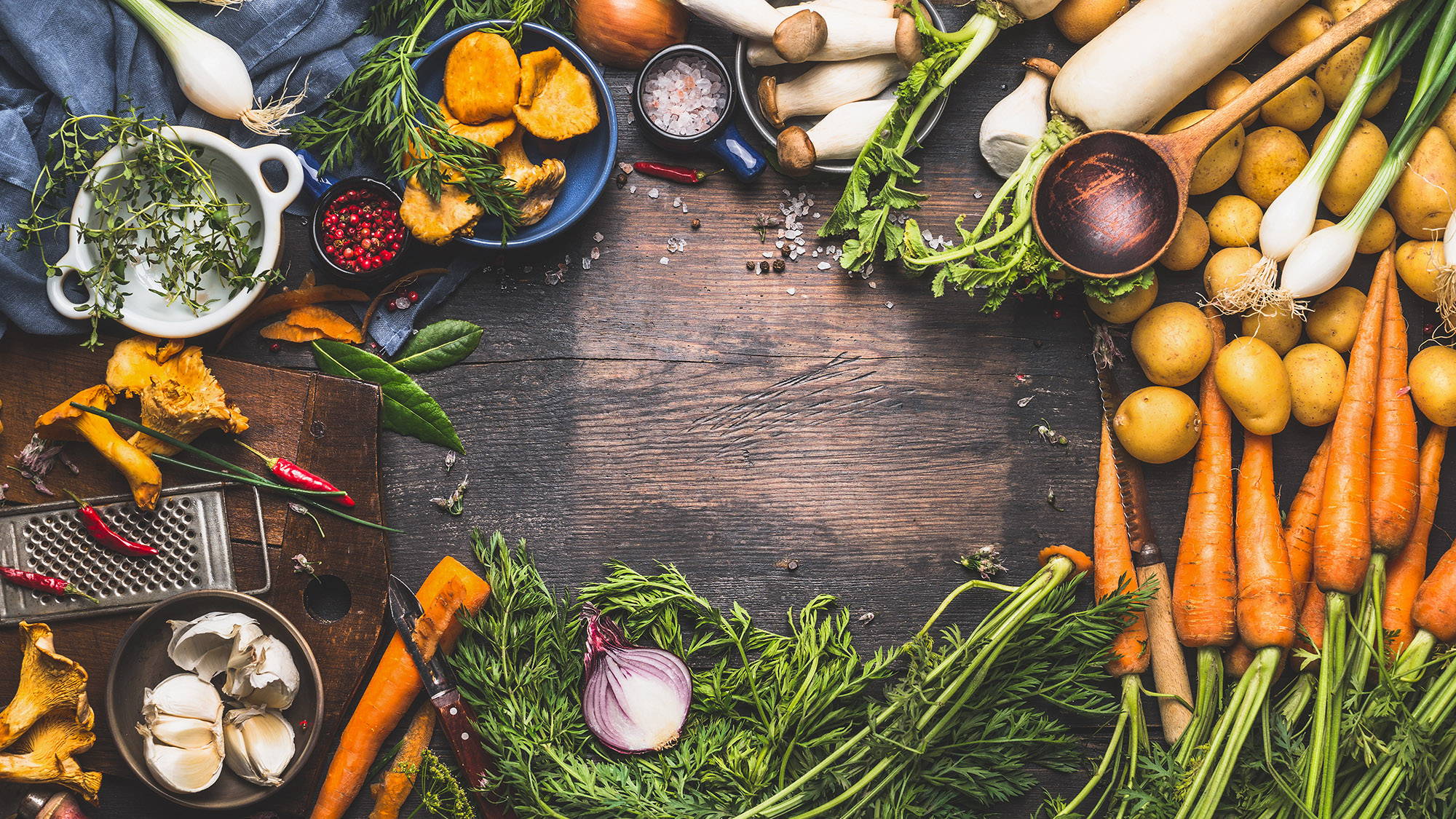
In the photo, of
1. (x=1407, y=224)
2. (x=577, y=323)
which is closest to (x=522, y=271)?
(x=577, y=323)

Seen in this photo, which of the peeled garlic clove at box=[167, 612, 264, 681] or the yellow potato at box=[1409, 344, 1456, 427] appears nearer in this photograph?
the peeled garlic clove at box=[167, 612, 264, 681]

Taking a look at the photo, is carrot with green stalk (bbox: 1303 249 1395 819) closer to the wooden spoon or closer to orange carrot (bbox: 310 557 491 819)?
the wooden spoon

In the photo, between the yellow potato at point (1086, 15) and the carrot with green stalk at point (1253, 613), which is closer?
the carrot with green stalk at point (1253, 613)

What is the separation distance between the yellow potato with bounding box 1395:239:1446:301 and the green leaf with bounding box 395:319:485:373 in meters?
1.76

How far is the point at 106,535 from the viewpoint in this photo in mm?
1511

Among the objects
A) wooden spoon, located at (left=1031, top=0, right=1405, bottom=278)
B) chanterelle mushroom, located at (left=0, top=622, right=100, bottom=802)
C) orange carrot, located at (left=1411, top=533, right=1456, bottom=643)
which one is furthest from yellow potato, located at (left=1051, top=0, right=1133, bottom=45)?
chanterelle mushroom, located at (left=0, top=622, right=100, bottom=802)

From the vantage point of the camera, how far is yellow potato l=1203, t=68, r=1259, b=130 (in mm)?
1580

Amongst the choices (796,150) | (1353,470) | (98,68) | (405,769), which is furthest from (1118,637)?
(98,68)

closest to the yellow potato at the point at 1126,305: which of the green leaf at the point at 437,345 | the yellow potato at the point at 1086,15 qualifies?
the yellow potato at the point at 1086,15

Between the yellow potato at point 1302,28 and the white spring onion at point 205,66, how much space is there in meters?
1.84

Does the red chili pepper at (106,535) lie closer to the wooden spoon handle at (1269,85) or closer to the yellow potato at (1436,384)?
the wooden spoon handle at (1269,85)

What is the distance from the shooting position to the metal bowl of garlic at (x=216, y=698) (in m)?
1.43

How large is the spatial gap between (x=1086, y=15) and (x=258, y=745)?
2013mm

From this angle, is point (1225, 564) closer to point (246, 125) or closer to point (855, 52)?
point (855, 52)
